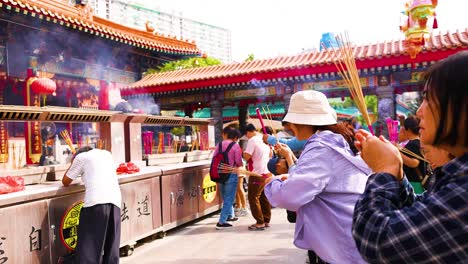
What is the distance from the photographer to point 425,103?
3.46ft

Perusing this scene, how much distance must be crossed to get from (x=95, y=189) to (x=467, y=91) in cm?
340

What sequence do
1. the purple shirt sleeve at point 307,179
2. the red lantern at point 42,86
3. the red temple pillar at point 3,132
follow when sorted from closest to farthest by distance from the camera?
the purple shirt sleeve at point 307,179, the red temple pillar at point 3,132, the red lantern at point 42,86

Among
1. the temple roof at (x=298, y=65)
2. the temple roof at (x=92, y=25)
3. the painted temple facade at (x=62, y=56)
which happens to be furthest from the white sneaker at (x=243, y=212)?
the temple roof at (x=92, y=25)

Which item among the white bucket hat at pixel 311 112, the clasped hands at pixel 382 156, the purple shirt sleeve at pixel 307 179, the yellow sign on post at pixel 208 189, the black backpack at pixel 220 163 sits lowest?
the yellow sign on post at pixel 208 189

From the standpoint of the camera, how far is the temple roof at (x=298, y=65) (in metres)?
8.73

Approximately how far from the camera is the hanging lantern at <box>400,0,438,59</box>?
24.5 feet

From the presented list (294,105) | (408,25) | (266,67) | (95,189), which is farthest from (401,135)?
(266,67)

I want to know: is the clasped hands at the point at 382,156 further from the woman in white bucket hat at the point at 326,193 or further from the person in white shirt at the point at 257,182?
the person in white shirt at the point at 257,182

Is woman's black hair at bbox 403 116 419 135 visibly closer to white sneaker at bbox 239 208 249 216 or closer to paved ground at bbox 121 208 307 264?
paved ground at bbox 121 208 307 264

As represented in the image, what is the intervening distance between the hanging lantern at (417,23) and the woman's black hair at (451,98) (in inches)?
289

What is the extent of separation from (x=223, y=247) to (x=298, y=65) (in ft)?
19.8

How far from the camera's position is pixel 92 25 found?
28.2ft

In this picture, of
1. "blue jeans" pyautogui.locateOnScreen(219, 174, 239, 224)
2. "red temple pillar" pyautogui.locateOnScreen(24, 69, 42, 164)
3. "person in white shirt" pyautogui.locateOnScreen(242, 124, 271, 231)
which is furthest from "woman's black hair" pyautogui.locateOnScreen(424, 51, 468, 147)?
"red temple pillar" pyautogui.locateOnScreen(24, 69, 42, 164)

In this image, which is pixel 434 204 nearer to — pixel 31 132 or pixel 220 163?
pixel 220 163
